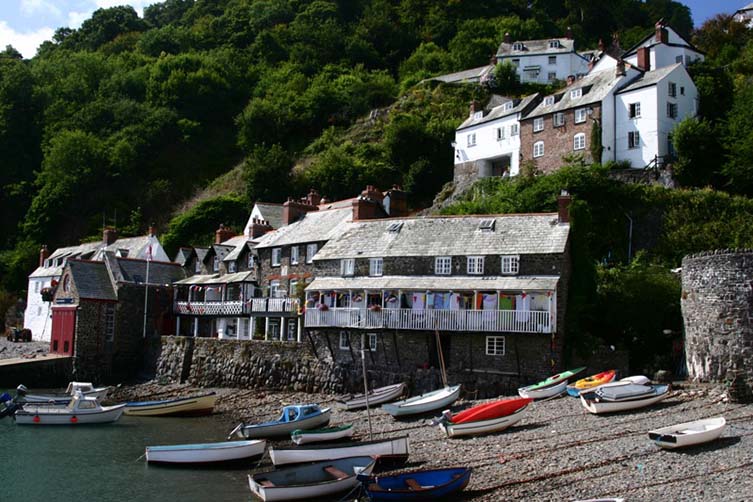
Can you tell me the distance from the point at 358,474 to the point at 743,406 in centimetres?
1461

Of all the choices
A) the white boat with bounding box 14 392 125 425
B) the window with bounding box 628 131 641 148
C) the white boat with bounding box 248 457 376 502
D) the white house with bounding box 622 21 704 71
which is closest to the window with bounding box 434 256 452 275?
the white boat with bounding box 248 457 376 502

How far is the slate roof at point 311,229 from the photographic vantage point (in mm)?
44934

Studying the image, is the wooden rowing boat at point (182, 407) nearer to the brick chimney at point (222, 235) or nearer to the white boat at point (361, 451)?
the white boat at point (361, 451)

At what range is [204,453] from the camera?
1048 inches

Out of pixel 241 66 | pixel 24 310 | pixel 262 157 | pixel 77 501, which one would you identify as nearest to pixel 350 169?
pixel 262 157

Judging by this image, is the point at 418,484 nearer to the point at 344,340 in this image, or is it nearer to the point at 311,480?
the point at 311,480

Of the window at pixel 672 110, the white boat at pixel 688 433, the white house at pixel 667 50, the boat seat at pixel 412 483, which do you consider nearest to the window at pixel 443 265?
the white boat at pixel 688 433

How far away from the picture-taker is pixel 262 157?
250 feet

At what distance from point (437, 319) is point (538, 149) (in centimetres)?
2473

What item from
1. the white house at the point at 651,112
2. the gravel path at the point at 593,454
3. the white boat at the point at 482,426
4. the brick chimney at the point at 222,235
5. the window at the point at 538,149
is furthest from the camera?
the brick chimney at the point at 222,235

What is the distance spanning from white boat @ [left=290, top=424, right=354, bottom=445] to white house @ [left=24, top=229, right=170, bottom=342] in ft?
112

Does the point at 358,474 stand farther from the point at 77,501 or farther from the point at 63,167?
the point at 63,167

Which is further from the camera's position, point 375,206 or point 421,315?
point 375,206

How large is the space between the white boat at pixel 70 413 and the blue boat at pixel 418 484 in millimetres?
19672
